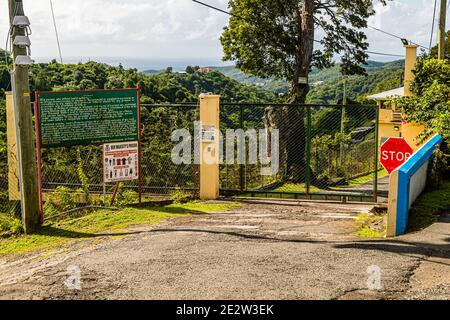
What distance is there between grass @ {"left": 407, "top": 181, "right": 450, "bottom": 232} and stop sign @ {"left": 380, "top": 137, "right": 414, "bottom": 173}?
3.09ft

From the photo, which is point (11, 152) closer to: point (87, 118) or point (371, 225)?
point (87, 118)

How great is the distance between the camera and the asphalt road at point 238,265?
6211 mm

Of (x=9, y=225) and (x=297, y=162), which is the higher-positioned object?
(x=297, y=162)

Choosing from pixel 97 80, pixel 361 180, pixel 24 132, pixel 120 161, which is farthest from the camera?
pixel 97 80

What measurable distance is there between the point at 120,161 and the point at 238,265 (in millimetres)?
4956

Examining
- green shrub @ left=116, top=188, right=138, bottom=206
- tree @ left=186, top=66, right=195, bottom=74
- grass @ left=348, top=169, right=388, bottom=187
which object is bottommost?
grass @ left=348, top=169, right=388, bottom=187

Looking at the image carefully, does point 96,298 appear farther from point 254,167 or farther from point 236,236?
point 254,167

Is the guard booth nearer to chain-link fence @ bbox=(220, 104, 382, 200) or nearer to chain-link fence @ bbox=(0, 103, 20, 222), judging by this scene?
chain-link fence @ bbox=(220, 104, 382, 200)

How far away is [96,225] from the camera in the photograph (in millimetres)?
10414

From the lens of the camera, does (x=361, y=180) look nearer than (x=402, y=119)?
No

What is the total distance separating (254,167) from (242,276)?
9.01m

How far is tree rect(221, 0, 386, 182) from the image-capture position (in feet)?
77.9

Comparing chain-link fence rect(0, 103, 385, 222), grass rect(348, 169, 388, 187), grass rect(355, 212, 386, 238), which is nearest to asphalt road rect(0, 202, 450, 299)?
grass rect(355, 212, 386, 238)

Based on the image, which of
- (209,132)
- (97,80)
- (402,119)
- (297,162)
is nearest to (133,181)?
(209,132)
